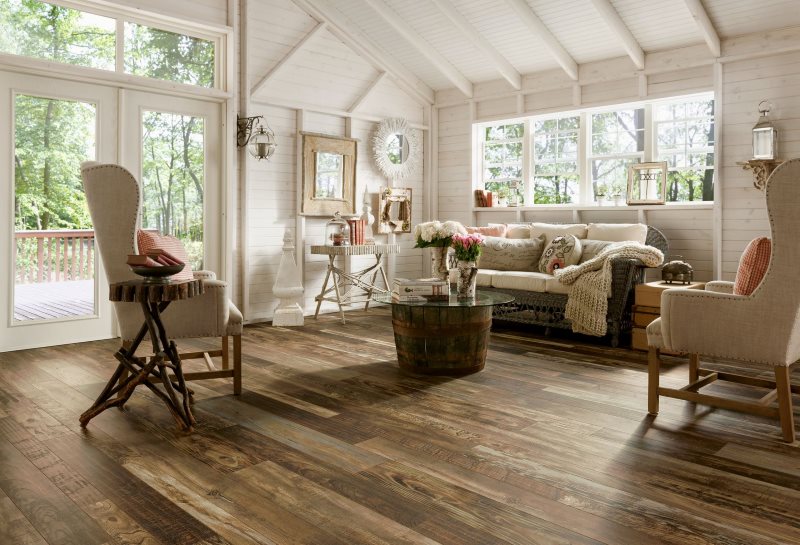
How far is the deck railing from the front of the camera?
4.62m

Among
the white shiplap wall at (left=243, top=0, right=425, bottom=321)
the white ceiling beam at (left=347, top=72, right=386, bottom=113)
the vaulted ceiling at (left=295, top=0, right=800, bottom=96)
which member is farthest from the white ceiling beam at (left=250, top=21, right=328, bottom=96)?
the white ceiling beam at (left=347, top=72, right=386, bottom=113)

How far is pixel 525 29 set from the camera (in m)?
5.98

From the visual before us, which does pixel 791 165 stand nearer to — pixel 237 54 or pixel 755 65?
pixel 755 65

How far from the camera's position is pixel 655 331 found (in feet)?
9.91

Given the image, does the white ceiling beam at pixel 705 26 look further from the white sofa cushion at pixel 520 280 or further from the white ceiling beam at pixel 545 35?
the white sofa cushion at pixel 520 280

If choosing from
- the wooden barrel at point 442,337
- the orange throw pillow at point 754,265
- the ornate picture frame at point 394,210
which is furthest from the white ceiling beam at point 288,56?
the orange throw pillow at point 754,265

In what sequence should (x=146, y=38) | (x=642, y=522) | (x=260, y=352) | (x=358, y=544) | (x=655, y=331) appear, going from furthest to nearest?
(x=146, y=38), (x=260, y=352), (x=655, y=331), (x=642, y=522), (x=358, y=544)

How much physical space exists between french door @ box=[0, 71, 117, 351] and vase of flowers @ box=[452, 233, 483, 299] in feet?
9.25

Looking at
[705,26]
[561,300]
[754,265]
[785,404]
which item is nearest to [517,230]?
[561,300]

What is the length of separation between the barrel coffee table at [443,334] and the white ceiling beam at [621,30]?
2.84 m

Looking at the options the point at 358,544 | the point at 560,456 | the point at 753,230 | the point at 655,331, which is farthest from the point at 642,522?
the point at 753,230

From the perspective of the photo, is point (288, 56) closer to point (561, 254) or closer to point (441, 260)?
point (441, 260)

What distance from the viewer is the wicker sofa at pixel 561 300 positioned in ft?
15.8

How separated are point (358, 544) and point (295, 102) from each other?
4.97 meters
